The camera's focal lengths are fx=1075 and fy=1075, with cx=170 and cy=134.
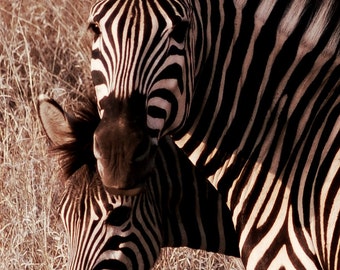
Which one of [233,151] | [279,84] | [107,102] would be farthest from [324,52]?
[107,102]

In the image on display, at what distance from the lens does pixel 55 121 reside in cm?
468

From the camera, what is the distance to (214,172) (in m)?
4.09

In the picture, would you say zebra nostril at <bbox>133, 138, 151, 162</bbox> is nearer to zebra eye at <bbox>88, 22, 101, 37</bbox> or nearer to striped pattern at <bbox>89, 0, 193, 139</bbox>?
striped pattern at <bbox>89, 0, 193, 139</bbox>

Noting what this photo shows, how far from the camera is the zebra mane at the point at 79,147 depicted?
460 centimetres

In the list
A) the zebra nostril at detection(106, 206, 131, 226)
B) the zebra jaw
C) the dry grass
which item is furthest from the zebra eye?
the dry grass

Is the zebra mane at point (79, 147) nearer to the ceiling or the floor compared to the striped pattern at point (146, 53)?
nearer to the floor

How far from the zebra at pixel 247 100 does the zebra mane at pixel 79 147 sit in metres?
0.66

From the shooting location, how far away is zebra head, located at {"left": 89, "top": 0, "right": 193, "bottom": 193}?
3.52 m

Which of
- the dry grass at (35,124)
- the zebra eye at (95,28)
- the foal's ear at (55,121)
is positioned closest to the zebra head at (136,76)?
the zebra eye at (95,28)

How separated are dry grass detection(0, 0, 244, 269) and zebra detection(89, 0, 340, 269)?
1151 millimetres

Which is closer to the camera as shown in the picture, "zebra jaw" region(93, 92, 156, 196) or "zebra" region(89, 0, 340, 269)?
"zebra jaw" region(93, 92, 156, 196)

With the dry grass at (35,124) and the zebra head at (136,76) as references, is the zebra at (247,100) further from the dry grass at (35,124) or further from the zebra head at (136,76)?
the dry grass at (35,124)

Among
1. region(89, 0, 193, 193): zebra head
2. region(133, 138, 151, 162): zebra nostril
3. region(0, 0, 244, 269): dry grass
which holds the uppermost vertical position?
region(89, 0, 193, 193): zebra head

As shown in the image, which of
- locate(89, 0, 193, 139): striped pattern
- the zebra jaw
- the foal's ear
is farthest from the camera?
the foal's ear
